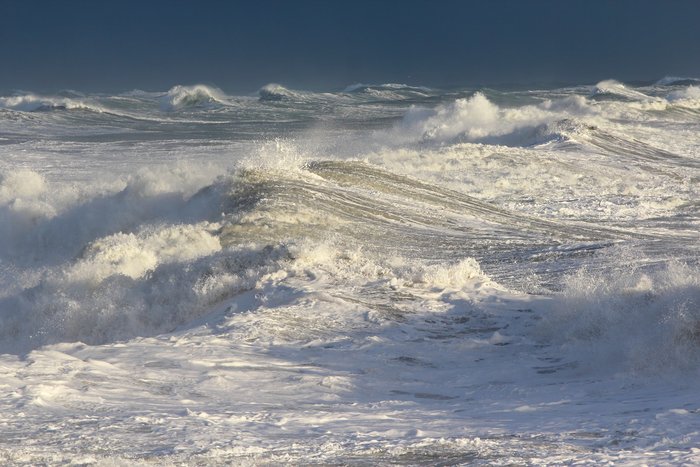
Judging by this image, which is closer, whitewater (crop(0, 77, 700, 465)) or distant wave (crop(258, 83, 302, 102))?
whitewater (crop(0, 77, 700, 465))

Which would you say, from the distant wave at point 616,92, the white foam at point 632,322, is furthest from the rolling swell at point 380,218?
the distant wave at point 616,92

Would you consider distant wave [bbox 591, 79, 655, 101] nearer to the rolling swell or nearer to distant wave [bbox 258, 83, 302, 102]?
distant wave [bbox 258, 83, 302, 102]

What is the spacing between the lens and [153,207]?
16.9 metres

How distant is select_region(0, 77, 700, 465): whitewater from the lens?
19.8 ft

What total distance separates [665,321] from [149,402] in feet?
13.7

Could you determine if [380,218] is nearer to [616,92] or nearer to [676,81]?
[616,92]

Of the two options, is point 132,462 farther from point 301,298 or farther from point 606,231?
point 606,231

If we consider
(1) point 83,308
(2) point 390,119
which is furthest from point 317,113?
(1) point 83,308

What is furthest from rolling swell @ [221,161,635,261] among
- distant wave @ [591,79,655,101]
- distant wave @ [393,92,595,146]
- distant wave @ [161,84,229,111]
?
distant wave @ [161,84,229,111]

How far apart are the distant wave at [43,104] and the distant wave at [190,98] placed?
609 centimetres

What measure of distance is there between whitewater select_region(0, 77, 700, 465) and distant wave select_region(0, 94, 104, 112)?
1398 inches

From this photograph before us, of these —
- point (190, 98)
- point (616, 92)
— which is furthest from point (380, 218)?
point (190, 98)

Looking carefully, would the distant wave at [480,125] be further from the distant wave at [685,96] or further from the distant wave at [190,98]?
the distant wave at [190,98]

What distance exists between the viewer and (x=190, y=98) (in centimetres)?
6750
